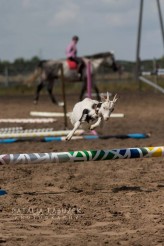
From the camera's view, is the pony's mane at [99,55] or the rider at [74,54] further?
the pony's mane at [99,55]

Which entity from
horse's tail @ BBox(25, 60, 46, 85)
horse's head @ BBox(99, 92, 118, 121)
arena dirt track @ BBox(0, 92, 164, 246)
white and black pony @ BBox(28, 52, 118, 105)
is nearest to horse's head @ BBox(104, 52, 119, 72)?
white and black pony @ BBox(28, 52, 118, 105)

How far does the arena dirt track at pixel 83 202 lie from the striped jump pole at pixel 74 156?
357 mm

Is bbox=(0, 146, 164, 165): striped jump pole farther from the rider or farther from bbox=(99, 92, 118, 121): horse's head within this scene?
the rider

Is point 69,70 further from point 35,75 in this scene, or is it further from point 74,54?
point 35,75

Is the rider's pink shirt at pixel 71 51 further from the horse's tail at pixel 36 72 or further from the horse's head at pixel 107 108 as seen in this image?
the horse's head at pixel 107 108

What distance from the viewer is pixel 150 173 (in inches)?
351

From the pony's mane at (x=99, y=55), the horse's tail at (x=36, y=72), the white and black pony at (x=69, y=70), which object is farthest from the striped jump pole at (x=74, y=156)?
the horse's tail at (x=36, y=72)

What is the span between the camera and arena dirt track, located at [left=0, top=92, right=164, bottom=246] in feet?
18.2

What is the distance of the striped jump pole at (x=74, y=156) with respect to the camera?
730cm

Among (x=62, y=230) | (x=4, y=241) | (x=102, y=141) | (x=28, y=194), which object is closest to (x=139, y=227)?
(x=62, y=230)

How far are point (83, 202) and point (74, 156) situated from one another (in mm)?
600

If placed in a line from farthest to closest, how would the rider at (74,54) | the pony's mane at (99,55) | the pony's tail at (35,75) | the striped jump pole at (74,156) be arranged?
the pony's tail at (35,75) < the pony's mane at (99,55) < the rider at (74,54) < the striped jump pole at (74,156)

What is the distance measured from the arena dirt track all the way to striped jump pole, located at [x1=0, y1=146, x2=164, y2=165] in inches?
14.1

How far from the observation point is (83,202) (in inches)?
277
